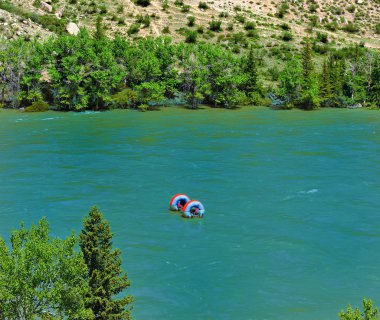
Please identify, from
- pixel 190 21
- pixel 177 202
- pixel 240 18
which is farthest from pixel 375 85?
pixel 177 202

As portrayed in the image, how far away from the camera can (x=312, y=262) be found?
31.9m

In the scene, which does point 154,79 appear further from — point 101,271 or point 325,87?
point 101,271

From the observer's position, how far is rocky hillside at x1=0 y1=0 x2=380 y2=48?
125 m

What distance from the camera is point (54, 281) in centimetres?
2072

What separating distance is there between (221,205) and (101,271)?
20121 millimetres

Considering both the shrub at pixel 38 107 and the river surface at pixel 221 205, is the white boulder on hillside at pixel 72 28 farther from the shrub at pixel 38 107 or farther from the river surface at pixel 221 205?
the river surface at pixel 221 205

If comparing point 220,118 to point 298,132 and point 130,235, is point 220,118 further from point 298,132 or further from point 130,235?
point 130,235

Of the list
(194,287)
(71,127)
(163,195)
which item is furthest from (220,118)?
(194,287)

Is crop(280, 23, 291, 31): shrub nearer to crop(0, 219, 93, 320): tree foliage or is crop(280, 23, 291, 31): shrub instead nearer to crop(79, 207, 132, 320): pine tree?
crop(79, 207, 132, 320): pine tree

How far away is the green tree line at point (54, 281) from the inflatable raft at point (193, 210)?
16549 millimetres

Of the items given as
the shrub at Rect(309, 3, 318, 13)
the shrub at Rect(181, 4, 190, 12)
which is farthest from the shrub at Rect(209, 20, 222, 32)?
the shrub at Rect(309, 3, 318, 13)

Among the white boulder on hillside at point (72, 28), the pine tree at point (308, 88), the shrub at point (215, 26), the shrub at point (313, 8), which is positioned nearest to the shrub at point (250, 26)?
the shrub at point (215, 26)

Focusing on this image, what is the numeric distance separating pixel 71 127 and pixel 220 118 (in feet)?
74.9

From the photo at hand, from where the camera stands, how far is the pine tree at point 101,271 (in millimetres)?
21844
